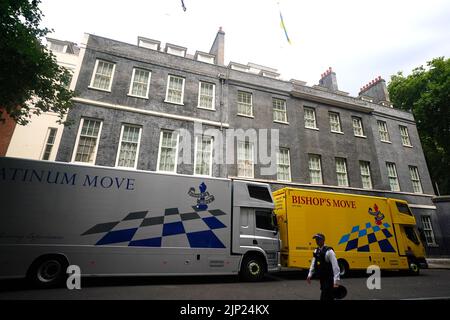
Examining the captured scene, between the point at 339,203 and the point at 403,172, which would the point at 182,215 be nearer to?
the point at 339,203

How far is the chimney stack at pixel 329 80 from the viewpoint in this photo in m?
21.5

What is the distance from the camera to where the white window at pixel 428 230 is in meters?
17.8

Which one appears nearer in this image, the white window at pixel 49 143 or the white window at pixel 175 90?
the white window at pixel 49 143

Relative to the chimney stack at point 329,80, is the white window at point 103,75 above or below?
below

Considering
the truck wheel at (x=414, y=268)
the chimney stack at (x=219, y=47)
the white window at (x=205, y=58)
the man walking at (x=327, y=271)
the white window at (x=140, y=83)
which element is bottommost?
the truck wheel at (x=414, y=268)

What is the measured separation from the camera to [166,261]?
Answer: 7.69 metres

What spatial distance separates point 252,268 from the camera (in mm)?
8727

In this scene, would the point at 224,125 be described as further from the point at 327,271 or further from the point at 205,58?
the point at 327,271

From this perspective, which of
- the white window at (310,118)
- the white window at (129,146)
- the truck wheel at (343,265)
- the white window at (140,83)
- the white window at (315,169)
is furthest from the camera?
the white window at (310,118)

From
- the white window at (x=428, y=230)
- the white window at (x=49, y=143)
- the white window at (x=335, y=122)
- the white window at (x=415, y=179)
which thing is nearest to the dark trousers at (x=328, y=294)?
the white window at (x=49, y=143)

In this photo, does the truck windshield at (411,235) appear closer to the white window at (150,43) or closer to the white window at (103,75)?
the white window at (103,75)

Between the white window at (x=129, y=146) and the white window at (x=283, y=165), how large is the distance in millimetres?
9109

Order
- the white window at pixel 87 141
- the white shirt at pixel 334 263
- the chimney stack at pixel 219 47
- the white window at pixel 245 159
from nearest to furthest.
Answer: the white shirt at pixel 334 263
the white window at pixel 87 141
the white window at pixel 245 159
the chimney stack at pixel 219 47

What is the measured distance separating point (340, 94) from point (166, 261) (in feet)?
63.2
